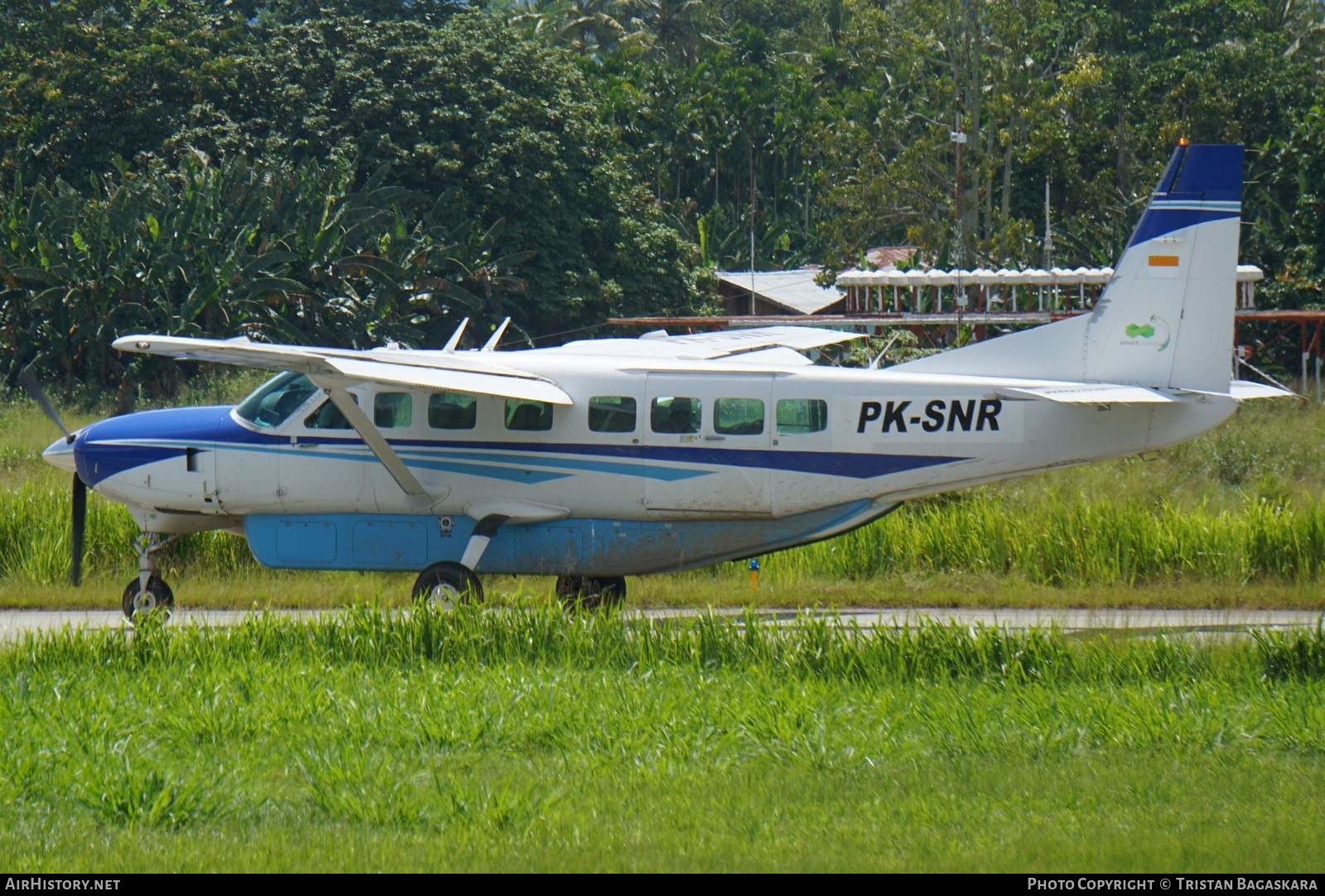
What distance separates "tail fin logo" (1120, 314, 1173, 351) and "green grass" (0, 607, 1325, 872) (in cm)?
410

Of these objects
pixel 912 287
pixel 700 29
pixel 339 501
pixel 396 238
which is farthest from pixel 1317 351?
pixel 700 29

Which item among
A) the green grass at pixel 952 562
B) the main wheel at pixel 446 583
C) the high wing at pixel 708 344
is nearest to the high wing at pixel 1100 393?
the green grass at pixel 952 562

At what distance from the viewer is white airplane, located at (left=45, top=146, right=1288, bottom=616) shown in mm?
13500

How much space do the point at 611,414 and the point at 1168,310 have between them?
4.93 meters

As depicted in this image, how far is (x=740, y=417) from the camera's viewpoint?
13781 mm

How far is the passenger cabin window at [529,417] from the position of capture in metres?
14.0

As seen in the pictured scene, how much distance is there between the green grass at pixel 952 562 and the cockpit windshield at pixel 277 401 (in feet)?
6.23

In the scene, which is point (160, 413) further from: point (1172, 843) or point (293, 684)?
point (1172, 843)

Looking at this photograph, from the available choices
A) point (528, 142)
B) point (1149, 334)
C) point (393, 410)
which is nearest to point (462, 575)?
point (393, 410)

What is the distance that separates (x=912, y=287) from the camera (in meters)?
38.6

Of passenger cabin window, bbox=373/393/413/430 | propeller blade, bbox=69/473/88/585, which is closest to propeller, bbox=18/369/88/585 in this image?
propeller blade, bbox=69/473/88/585

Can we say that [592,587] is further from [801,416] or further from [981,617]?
[981,617]

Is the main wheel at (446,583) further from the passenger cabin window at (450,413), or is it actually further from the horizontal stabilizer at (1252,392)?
the horizontal stabilizer at (1252,392)

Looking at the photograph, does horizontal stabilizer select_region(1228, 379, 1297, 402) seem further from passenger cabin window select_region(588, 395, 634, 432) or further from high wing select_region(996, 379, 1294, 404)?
passenger cabin window select_region(588, 395, 634, 432)
